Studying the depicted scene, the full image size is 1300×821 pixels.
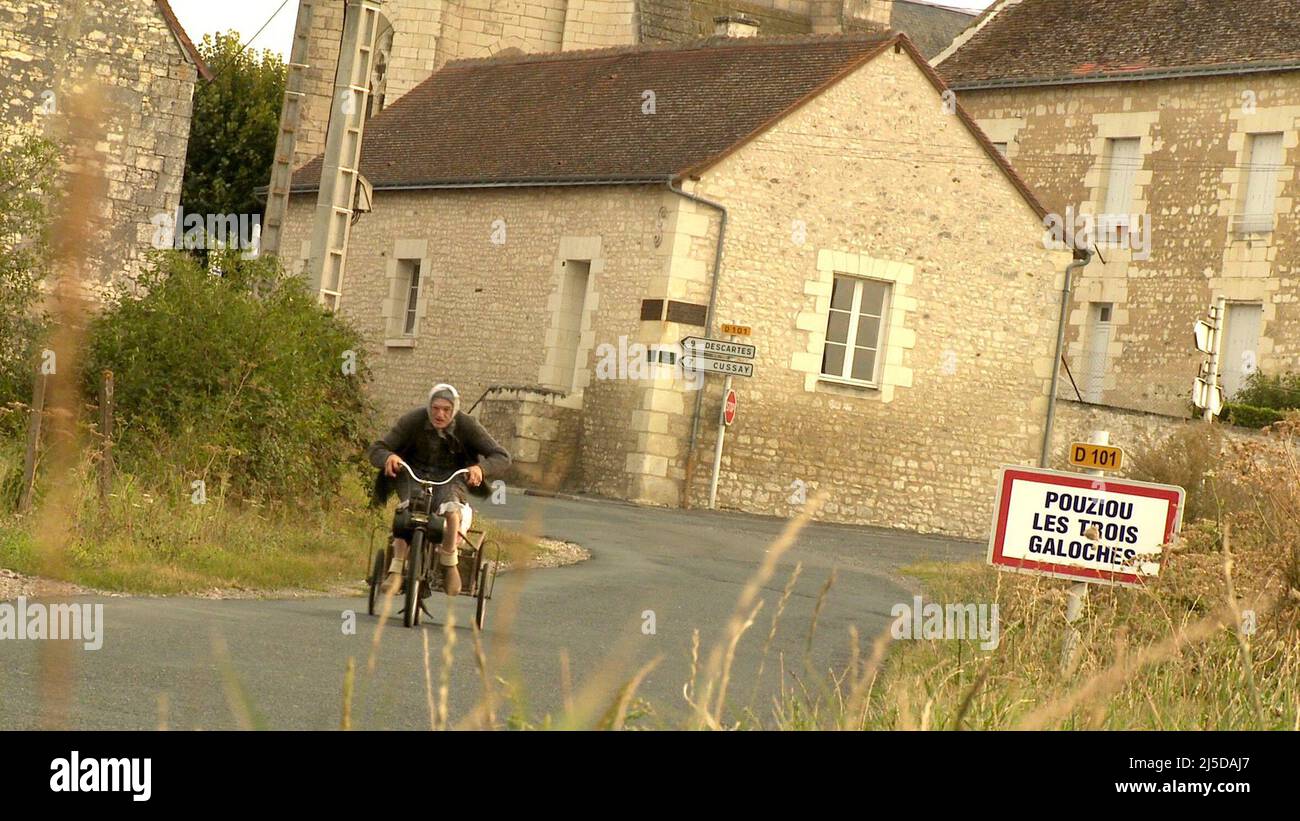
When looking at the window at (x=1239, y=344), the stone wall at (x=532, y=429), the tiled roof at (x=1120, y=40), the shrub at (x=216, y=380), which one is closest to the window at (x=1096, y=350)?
the window at (x=1239, y=344)

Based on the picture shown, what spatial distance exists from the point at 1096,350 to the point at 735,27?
8.71 meters

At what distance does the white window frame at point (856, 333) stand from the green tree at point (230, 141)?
1908 cm

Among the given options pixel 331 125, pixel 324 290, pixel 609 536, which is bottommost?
pixel 609 536

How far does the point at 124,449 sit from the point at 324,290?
3.26 meters

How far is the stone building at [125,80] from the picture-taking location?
24.8 meters

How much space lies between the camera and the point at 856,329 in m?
27.9

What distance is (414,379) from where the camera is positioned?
30188 millimetres

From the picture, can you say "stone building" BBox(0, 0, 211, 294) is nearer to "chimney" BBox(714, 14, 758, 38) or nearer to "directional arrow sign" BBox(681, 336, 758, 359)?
"directional arrow sign" BBox(681, 336, 758, 359)

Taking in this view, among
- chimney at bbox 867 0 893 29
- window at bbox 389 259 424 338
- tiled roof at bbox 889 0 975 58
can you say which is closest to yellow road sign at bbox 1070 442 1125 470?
window at bbox 389 259 424 338

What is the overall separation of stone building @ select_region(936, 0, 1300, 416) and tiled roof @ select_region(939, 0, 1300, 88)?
0.13ft
